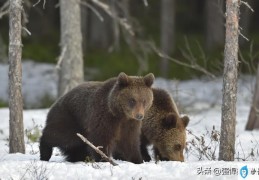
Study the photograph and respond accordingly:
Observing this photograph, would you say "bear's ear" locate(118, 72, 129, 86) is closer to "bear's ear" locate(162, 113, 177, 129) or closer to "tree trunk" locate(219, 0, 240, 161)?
"bear's ear" locate(162, 113, 177, 129)

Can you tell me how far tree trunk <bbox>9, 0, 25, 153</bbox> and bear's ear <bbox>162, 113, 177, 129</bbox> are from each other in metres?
2.14

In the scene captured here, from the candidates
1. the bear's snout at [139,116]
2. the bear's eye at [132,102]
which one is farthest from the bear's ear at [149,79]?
the bear's snout at [139,116]

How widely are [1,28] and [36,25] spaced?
6.90 feet

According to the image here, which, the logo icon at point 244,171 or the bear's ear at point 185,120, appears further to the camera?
the bear's ear at point 185,120

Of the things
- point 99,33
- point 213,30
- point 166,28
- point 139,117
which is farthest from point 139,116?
point 99,33

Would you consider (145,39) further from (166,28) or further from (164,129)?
(164,129)

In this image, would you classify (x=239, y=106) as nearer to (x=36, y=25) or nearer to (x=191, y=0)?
(x=36, y=25)

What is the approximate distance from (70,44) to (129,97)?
18.1 ft

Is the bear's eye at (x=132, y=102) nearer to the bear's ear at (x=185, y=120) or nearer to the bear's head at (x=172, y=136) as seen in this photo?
the bear's head at (x=172, y=136)

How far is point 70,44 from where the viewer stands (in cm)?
1368

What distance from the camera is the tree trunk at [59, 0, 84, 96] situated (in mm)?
13430

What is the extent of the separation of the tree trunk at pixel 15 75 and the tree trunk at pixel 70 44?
3652mm

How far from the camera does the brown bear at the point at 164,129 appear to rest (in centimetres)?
943

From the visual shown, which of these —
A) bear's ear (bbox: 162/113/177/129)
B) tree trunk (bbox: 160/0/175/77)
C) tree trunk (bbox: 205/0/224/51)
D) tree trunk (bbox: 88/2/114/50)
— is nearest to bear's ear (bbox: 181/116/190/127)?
bear's ear (bbox: 162/113/177/129)
